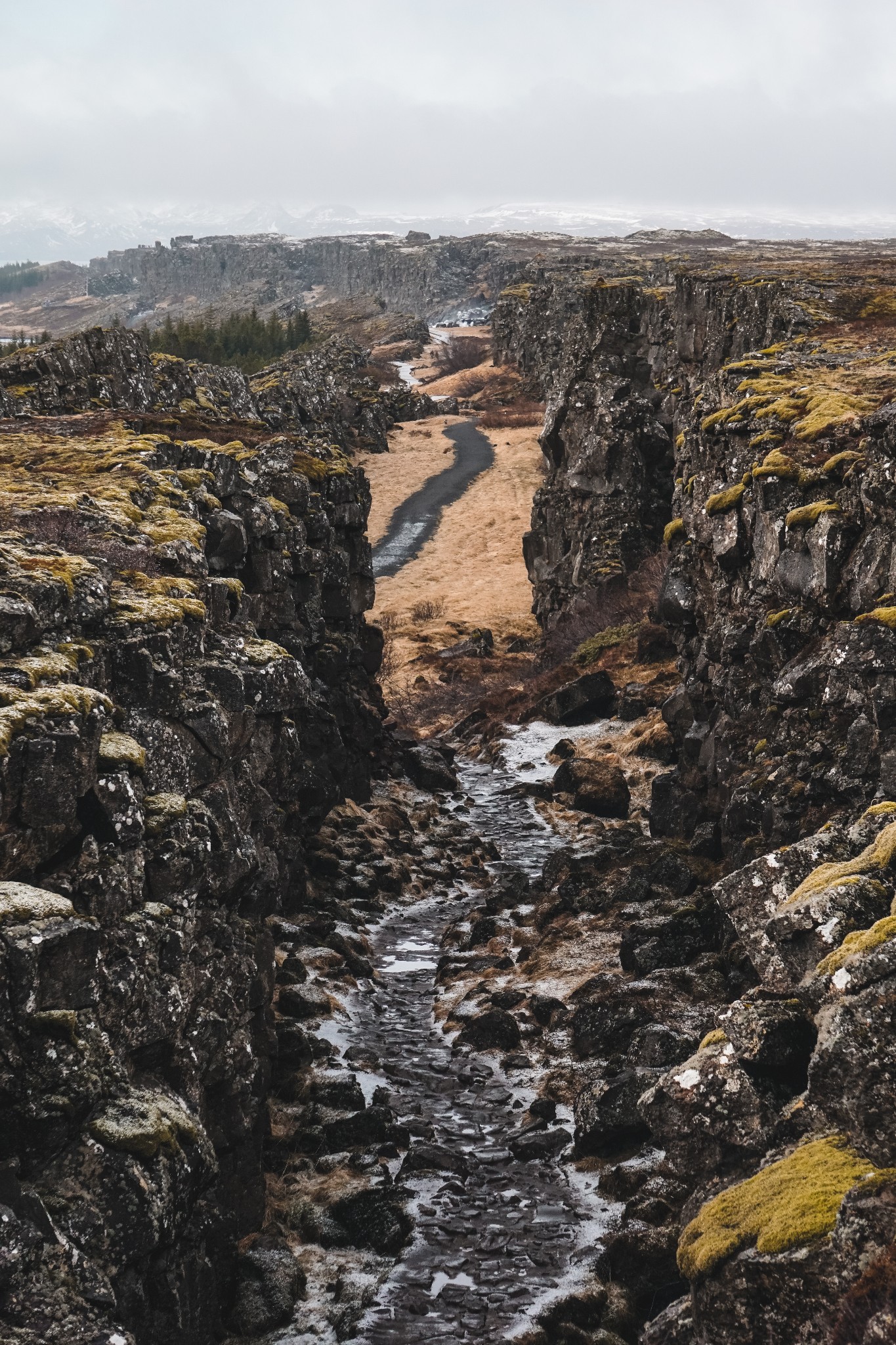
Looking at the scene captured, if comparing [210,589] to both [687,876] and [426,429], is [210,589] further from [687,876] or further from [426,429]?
[426,429]

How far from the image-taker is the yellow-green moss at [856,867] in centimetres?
1482

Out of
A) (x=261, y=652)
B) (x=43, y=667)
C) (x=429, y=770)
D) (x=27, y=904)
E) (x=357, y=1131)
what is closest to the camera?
(x=27, y=904)

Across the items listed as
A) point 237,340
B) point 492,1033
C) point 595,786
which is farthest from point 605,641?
point 237,340

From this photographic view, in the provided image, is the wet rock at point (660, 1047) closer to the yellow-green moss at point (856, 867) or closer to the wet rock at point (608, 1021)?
the wet rock at point (608, 1021)

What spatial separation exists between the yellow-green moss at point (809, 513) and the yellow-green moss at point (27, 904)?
19365mm

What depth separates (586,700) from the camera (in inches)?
1849

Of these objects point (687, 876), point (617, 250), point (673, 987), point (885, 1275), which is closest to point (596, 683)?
point (687, 876)

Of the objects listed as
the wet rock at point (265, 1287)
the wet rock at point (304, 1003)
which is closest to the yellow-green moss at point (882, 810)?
the wet rock at point (265, 1287)

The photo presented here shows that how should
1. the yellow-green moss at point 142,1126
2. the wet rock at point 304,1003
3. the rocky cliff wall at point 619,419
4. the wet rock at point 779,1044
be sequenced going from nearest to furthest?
1. the yellow-green moss at point 142,1126
2. the wet rock at point 779,1044
3. the wet rock at point 304,1003
4. the rocky cliff wall at point 619,419

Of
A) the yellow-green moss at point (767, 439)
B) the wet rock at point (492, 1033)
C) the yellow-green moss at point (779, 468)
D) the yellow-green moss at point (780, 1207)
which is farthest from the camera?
the yellow-green moss at point (767, 439)

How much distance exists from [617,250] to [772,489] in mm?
187109

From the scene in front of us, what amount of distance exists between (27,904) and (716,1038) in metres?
8.89

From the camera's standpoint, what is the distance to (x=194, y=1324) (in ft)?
46.6

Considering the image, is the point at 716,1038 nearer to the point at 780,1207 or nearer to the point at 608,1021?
the point at 780,1207
